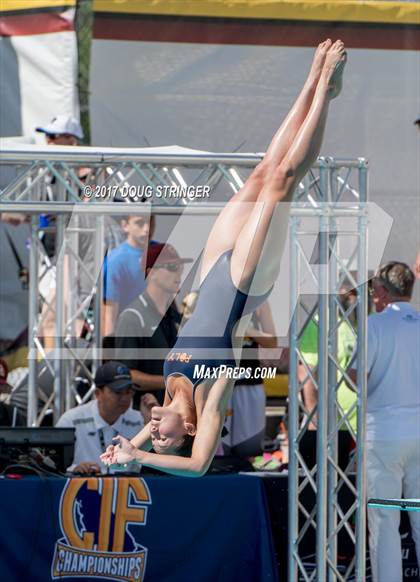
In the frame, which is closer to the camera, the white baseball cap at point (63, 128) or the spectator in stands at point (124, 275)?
the spectator in stands at point (124, 275)

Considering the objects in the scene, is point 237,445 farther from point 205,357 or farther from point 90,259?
point 205,357

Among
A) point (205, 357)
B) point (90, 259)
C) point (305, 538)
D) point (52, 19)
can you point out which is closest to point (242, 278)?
point (205, 357)

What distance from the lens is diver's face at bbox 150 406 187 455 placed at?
Answer: 11.0 ft

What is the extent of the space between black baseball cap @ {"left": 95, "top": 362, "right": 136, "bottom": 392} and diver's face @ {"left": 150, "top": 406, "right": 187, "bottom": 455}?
2.25 meters

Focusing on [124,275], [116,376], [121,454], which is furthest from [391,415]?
[121,454]

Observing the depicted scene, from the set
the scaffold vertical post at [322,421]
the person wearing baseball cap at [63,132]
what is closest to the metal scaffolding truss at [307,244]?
the scaffold vertical post at [322,421]

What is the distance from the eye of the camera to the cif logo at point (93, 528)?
216 inches

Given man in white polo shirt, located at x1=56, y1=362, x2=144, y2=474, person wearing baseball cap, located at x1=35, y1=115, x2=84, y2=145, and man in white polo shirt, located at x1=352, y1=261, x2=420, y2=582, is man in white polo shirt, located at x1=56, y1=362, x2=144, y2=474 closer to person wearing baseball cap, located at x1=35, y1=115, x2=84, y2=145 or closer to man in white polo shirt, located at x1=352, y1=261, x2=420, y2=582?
man in white polo shirt, located at x1=352, y1=261, x2=420, y2=582

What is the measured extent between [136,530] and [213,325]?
101 inches

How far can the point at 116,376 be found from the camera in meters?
5.64

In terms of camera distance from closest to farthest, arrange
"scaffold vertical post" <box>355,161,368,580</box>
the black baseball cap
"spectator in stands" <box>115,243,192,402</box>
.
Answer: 1. "spectator in stands" <box>115,243,192,402</box>
2. "scaffold vertical post" <box>355,161,368,580</box>
3. the black baseball cap

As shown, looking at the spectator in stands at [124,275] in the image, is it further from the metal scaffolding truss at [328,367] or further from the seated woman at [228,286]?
the seated woman at [228,286]

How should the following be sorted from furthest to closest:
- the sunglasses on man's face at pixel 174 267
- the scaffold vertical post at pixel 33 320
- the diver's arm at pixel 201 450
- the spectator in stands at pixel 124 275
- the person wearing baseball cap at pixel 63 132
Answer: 1. the scaffold vertical post at pixel 33 320
2. the person wearing baseball cap at pixel 63 132
3. the spectator in stands at pixel 124 275
4. the sunglasses on man's face at pixel 174 267
5. the diver's arm at pixel 201 450

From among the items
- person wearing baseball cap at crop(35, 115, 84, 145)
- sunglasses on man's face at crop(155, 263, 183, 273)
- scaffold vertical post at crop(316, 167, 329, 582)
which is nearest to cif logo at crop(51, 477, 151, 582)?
scaffold vertical post at crop(316, 167, 329, 582)
